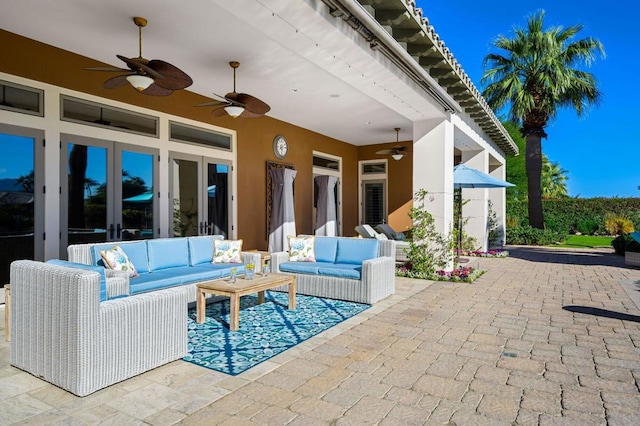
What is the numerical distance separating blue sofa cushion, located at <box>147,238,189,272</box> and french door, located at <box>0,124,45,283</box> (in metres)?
1.47

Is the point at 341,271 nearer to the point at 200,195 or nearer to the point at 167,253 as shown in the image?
the point at 167,253

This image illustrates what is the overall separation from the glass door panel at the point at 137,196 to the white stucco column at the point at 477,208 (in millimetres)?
8037

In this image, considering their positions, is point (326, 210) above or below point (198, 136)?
below

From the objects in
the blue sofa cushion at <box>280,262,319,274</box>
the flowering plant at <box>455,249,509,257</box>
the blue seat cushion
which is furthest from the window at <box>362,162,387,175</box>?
the blue seat cushion

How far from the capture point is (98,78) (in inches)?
235

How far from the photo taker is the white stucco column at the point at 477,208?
1102cm

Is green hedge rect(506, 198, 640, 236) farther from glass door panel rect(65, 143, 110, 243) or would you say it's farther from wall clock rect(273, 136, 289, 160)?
glass door panel rect(65, 143, 110, 243)

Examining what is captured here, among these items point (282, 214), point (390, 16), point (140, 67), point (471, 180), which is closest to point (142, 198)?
point (282, 214)

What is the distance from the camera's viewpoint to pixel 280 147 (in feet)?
31.9

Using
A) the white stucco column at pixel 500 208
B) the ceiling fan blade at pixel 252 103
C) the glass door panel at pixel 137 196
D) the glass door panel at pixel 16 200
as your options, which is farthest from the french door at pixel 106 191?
the white stucco column at pixel 500 208

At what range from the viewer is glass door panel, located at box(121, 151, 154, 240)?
249 inches

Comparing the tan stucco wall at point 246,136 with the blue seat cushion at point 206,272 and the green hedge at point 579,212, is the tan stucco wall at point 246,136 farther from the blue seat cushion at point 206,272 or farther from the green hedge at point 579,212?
the green hedge at point 579,212

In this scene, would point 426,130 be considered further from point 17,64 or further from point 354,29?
point 17,64

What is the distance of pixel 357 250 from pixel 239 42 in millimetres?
3298
